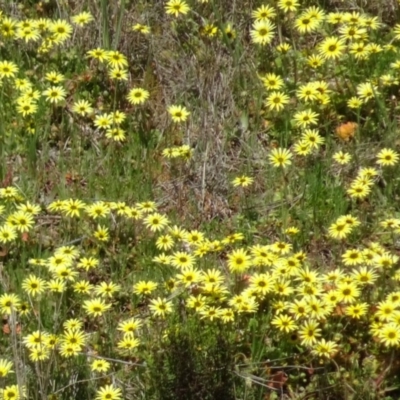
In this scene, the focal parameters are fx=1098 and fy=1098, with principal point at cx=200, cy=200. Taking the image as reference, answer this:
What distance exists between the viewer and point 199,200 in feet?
16.1

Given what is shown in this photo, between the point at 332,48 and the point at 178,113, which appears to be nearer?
the point at 178,113

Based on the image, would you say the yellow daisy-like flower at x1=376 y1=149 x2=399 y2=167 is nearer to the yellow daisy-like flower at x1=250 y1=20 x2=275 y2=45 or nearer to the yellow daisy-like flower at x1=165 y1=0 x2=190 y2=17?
the yellow daisy-like flower at x1=250 y1=20 x2=275 y2=45

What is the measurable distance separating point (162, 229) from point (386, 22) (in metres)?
1.86

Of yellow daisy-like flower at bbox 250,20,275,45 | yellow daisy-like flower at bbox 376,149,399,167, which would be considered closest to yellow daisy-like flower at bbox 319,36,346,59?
yellow daisy-like flower at bbox 250,20,275,45

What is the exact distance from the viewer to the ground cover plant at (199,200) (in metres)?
3.94

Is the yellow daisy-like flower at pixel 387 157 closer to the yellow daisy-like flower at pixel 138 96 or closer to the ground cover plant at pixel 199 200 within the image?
the ground cover plant at pixel 199 200

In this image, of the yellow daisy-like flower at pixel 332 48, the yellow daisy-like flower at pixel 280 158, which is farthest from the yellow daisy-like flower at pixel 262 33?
the yellow daisy-like flower at pixel 280 158

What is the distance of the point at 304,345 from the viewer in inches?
157

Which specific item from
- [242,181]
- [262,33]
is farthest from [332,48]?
[242,181]

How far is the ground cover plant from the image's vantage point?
3939mm

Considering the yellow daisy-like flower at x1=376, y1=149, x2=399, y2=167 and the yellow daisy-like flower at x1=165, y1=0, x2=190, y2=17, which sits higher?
the yellow daisy-like flower at x1=165, y1=0, x2=190, y2=17

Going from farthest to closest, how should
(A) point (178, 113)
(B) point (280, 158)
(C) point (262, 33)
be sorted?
(C) point (262, 33) < (A) point (178, 113) < (B) point (280, 158)

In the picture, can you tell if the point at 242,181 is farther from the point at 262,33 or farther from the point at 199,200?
the point at 262,33

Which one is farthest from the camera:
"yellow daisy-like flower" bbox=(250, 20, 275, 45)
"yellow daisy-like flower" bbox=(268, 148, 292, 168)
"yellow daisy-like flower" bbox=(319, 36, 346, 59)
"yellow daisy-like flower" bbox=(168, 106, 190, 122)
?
"yellow daisy-like flower" bbox=(250, 20, 275, 45)
